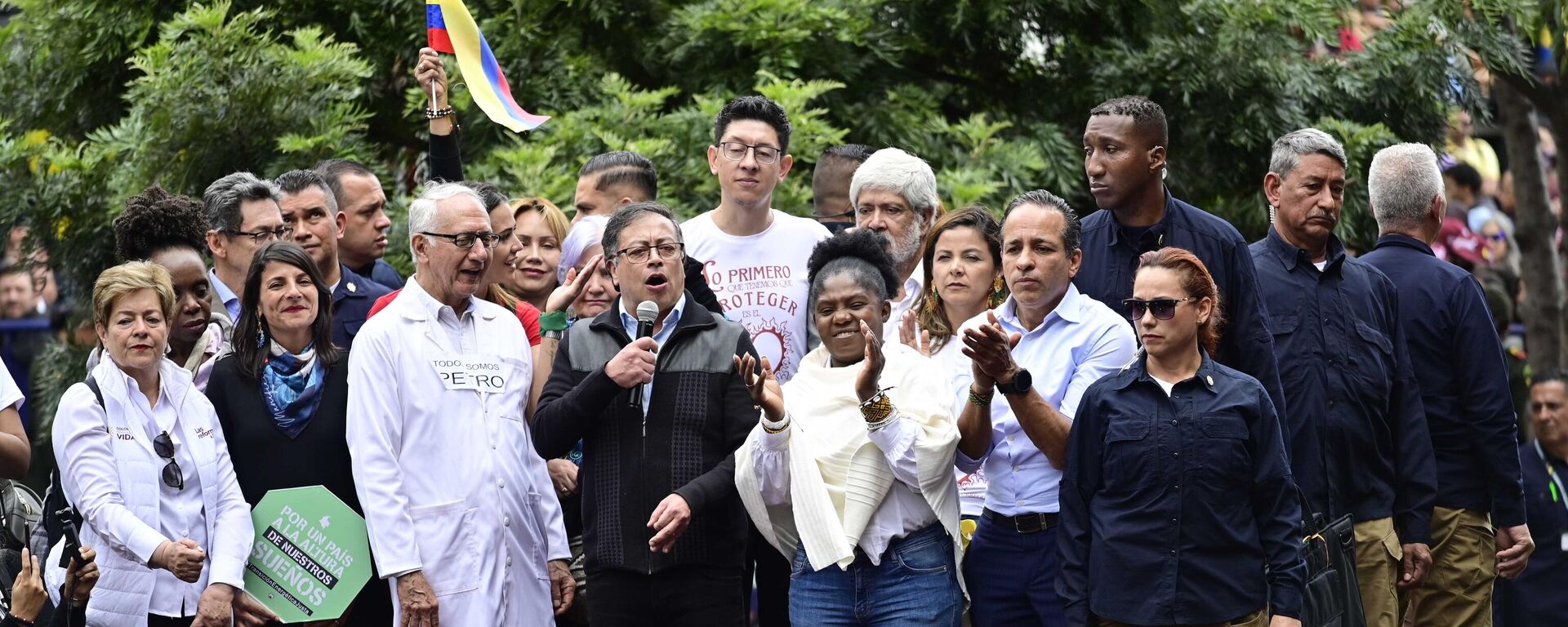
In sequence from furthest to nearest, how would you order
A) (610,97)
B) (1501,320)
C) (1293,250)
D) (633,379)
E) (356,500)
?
1. (1501,320)
2. (610,97)
3. (1293,250)
4. (356,500)
5. (633,379)

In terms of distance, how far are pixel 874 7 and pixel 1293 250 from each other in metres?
3.63

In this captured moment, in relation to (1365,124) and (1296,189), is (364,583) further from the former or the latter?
(1365,124)

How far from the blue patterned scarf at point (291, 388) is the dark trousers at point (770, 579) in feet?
5.41

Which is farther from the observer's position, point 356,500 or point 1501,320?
point 1501,320

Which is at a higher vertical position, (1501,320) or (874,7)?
(874,7)

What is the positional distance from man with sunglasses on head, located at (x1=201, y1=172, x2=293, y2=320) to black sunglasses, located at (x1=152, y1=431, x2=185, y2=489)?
3.56ft

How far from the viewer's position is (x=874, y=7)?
9.84m

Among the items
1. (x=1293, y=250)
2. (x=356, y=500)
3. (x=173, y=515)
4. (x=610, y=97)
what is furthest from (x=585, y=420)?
(x=610, y=97)

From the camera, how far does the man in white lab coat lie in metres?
5.72

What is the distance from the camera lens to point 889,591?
564 centimetres

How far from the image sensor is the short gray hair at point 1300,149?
6855 millimetres

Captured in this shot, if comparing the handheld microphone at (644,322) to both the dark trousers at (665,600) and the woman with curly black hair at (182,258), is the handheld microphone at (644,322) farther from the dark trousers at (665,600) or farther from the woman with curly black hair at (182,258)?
the woman with curly black hair at (182,258)

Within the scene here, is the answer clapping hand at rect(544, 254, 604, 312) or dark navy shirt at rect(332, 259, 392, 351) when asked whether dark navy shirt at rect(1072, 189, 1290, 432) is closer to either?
clapping hand at rect(544, 254, 604, 312)

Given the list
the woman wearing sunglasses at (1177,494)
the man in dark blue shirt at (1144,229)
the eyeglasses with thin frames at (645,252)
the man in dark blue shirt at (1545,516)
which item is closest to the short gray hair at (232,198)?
the eyeglasses with thin frames at (645,252)
